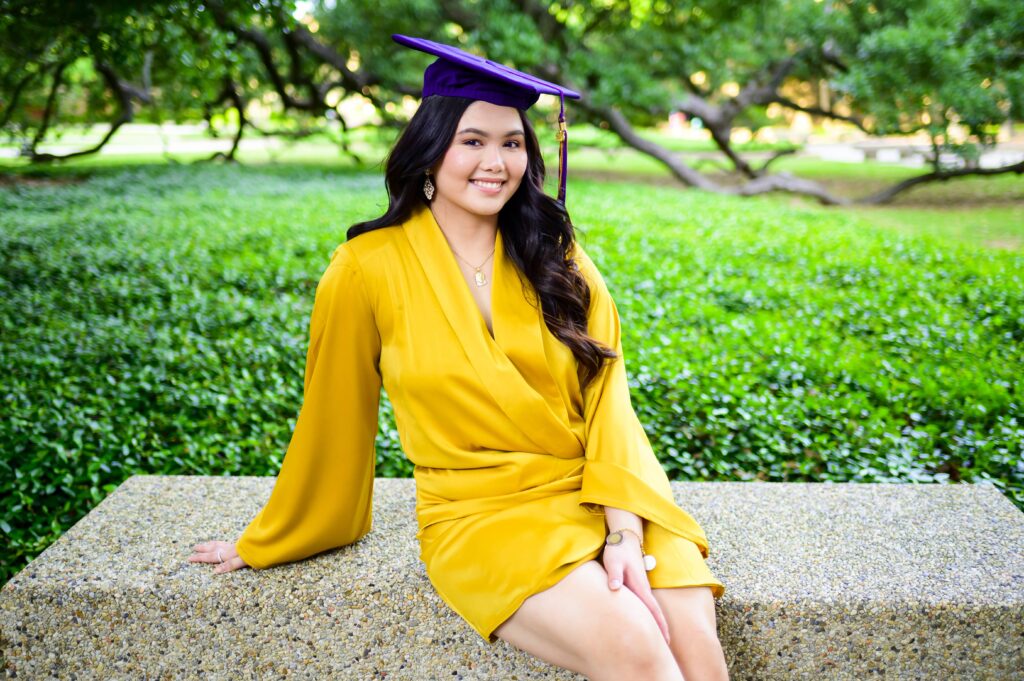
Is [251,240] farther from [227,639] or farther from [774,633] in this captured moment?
[774,633]

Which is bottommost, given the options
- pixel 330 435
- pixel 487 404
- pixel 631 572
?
pixel 631 572

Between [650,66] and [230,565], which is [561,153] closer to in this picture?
[230,565]

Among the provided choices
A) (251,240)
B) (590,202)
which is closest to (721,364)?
(251,240)

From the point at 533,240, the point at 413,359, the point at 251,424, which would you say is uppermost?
the point at 533,240

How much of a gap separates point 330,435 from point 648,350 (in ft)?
9.82

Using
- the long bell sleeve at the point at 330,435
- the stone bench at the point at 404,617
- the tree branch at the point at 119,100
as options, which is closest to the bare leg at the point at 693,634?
the stone bench at the point at 404,617

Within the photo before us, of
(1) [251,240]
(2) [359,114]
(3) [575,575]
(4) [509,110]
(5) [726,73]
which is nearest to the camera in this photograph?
(3) [575,575]

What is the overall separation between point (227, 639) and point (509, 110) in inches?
59.9

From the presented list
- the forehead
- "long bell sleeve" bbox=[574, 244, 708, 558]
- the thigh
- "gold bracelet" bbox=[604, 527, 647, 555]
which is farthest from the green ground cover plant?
the thigh

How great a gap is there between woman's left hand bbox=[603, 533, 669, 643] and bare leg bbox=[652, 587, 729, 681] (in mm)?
26

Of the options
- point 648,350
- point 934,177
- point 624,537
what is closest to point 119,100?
point 648,350

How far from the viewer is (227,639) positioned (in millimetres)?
2326

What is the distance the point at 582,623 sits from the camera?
192 centimetres

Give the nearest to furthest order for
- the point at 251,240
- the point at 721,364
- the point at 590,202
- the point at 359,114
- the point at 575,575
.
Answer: the point at 575,575, the point at 721,364, the point at 251,240, the point at 590,202, the point at 359,114
